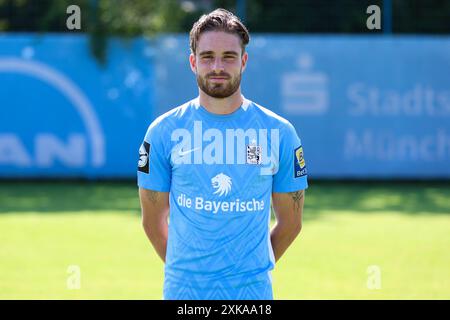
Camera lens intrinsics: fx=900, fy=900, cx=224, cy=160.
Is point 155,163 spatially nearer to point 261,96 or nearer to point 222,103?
point 222,103

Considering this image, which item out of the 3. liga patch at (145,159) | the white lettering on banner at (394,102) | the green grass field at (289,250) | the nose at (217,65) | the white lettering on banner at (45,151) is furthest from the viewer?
the white lettering on banner at (394,102)

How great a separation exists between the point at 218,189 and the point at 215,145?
0.19 meters

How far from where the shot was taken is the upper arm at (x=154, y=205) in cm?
395

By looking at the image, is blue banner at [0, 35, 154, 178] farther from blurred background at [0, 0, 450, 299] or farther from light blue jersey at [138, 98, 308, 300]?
light blue jersey at [138, 98, 308, 300]

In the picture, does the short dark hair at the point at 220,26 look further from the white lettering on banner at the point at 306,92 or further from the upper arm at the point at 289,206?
the white lettering on banner at the point at 306,92

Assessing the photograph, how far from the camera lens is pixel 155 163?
3867mm

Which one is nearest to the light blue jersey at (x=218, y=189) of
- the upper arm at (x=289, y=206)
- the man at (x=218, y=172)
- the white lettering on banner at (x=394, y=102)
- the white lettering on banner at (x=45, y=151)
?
the man at (x=218, y=172)

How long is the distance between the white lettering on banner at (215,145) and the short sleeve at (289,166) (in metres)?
0.09

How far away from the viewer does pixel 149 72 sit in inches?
659

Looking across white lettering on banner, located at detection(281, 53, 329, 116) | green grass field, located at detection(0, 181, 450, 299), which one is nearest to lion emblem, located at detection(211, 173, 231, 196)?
green grass field, located at detection(0, 181, 450, 299)

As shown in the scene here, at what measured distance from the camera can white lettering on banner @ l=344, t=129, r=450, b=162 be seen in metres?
16.7

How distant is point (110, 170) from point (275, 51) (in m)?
3.78
